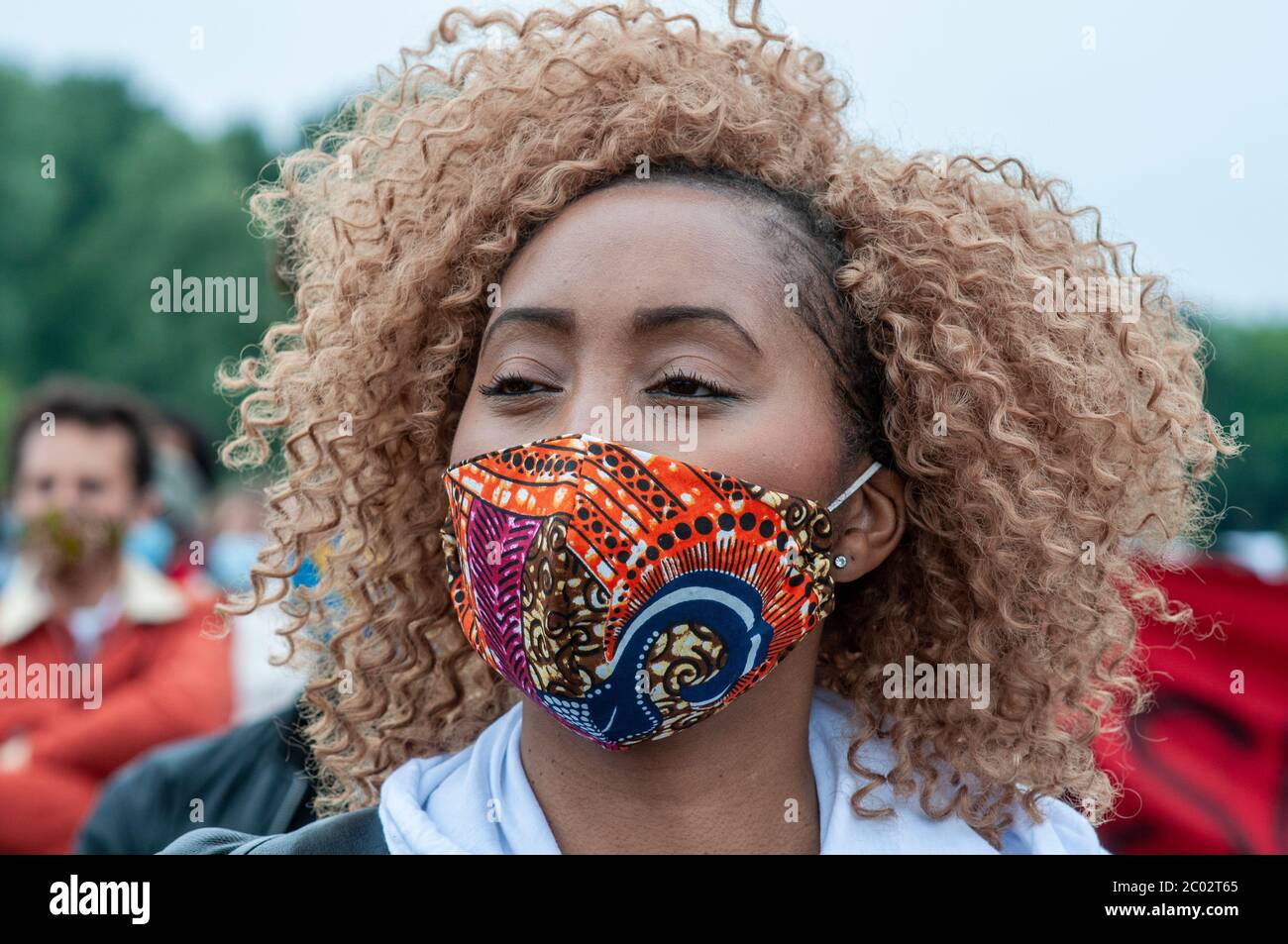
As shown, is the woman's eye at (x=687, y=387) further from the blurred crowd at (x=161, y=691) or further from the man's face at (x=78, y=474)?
the man's face at (x=78, y=474)

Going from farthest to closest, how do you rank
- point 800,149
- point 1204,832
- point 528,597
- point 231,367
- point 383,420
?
point 1204,832
point 231,367
point 383,420
point 800,149
point 528,597

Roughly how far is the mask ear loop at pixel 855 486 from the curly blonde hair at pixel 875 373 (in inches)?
2.5

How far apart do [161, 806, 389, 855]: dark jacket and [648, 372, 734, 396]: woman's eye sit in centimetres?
104

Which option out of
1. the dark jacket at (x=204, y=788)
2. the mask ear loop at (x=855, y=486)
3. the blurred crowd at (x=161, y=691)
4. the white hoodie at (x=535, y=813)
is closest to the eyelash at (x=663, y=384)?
the mask ear loop at (x=855, y=486)

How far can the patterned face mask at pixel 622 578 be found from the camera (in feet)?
8.76

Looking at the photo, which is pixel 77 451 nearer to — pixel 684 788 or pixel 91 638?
pixel 91 638

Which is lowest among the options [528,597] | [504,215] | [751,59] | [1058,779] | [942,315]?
[1058,779]

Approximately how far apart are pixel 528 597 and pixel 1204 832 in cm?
374

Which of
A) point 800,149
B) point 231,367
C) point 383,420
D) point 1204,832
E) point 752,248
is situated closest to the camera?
point 752,248
